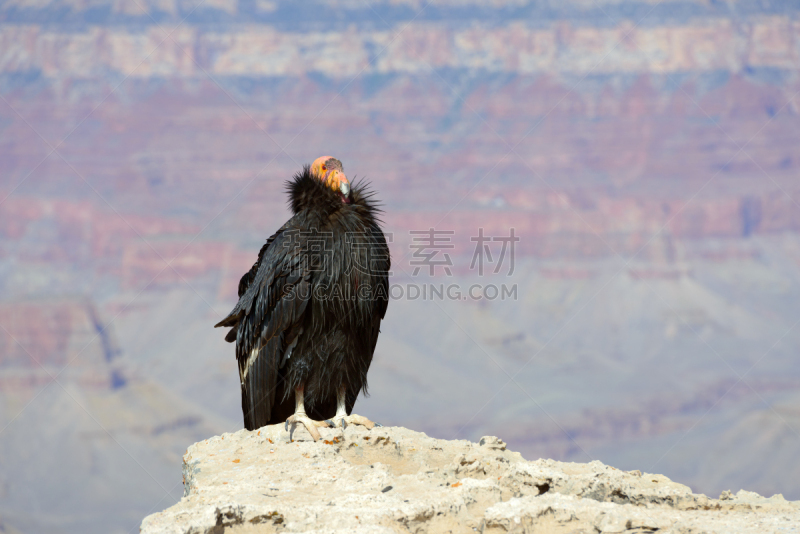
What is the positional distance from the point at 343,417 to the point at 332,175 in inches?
117

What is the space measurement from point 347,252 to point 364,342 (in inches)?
50.5

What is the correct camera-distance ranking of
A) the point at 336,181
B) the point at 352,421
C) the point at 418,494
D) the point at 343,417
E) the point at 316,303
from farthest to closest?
the point at 336,181 → the point at 343,417 → the point at 352,421 → the point at 316,303 → the point at 418,494

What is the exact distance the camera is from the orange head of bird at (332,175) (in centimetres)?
1055

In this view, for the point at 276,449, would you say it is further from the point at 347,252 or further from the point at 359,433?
the point at 347,252

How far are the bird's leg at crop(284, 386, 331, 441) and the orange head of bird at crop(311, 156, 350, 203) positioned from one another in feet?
8.02

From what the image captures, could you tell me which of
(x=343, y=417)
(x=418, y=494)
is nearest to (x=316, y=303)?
(x=343, y=417)

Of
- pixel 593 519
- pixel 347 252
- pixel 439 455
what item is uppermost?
pixel 347 252

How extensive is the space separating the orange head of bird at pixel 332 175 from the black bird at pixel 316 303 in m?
0.01

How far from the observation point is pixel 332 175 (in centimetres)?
1060

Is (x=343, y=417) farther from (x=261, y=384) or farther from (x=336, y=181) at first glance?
(x=336, y=181)

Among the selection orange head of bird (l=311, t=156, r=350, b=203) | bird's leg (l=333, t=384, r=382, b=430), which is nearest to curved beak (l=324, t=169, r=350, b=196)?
orange head of bird (l=311, t=156, r=350, b=203)

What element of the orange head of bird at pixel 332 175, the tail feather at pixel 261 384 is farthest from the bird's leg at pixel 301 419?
the orange head of bird at pixel 332 175

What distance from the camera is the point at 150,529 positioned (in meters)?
6.70

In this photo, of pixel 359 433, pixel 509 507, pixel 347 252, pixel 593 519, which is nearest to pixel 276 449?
pixel 359 433
